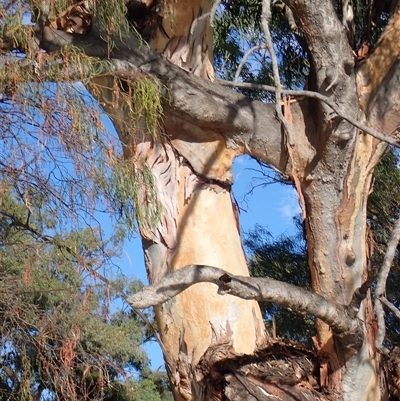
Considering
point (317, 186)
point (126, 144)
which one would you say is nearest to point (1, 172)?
point (126, 144)

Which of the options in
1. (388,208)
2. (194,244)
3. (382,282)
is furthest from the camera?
(388,208)

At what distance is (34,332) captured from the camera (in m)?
4.24

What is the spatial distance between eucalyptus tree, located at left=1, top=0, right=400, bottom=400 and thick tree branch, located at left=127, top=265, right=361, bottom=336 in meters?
0.01

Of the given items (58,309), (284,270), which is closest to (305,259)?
(284,270)

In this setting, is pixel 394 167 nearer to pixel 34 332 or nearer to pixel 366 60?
pixel 366 60

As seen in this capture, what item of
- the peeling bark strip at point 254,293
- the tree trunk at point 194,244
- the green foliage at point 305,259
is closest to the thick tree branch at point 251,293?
the peeling bark strip at point 254,293

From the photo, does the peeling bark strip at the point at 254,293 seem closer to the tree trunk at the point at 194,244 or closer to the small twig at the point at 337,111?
the tree trunk at the point at 194,244

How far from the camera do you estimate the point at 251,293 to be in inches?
93.4

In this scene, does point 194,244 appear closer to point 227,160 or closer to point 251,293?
point 227,160

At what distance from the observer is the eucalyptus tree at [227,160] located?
2795mm

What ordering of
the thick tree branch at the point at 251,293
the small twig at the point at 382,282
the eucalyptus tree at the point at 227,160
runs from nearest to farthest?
1. the thick tree branch at the point at 251,293
2. the small twig at the point at 382,282
3. the eucalyptus tree at the point at 227,160

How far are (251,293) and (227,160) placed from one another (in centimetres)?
104

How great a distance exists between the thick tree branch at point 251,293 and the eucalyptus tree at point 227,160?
0.01 m

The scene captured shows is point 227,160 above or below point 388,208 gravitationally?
below
